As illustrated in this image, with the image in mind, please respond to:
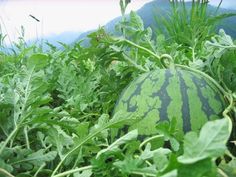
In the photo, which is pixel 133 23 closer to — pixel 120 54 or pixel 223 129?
pixel 120 54

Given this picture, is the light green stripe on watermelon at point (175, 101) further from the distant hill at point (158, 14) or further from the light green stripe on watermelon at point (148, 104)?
the distant hill at point (158, 14)

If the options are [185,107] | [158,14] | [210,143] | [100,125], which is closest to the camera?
[210,143]

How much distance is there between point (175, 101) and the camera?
3.89 feet

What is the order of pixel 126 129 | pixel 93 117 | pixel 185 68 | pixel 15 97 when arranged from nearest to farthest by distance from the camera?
pixel 15 97
pixel 126 129
pixel 185 68
pixel 93 117

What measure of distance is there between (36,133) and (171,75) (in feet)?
1.26

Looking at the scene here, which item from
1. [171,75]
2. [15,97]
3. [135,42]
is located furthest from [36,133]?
[135,42]

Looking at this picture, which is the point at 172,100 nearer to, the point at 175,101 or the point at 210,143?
the point at 175,101

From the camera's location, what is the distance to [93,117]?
1531 mm

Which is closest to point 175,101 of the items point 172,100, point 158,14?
point 172,100

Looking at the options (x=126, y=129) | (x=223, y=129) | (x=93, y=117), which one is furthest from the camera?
(x=93, y=117)

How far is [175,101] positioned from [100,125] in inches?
12.2

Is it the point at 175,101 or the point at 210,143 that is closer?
the point at 210,143

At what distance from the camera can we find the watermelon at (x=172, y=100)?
3.82ft

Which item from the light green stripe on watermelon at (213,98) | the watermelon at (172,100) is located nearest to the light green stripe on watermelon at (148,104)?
the watermelon at (172,100)
